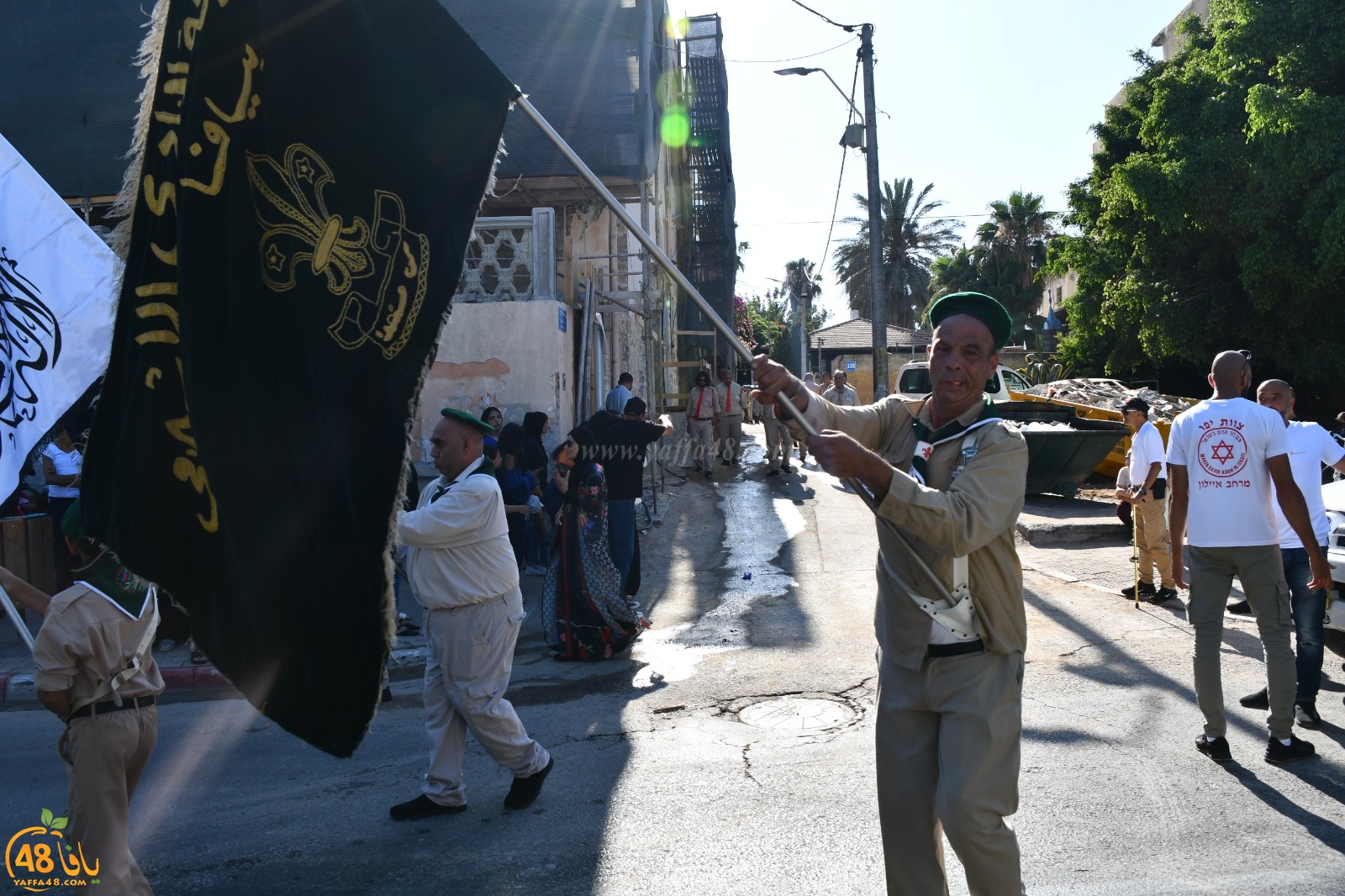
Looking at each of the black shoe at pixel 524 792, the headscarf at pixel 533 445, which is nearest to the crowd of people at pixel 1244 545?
the black shoe at pixel 524 792

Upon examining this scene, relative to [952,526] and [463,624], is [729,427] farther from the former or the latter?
[952,526]

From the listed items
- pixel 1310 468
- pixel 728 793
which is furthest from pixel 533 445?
pixel 1310 468

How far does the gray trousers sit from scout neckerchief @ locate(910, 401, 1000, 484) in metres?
2.76

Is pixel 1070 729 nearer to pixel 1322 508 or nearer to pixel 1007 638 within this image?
pixel 1322 508

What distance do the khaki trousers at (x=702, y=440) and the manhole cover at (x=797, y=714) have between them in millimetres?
11979

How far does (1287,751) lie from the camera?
5.08 metres

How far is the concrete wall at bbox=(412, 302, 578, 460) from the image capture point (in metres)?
13.2

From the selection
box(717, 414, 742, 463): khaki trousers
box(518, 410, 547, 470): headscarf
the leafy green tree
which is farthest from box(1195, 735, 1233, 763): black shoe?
the leafy green tree

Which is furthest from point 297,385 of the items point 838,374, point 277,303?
point 838,374

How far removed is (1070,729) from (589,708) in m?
2.86

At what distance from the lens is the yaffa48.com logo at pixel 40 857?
13.9 feet

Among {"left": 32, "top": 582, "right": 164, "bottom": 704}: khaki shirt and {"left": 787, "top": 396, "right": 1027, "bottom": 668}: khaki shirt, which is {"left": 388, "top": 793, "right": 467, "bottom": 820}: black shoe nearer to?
{"left": 32, "top": 582, "right": 164, "bottom": 704}: khaki shirt

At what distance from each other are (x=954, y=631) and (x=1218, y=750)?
3020 mm

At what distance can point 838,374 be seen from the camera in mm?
17500
